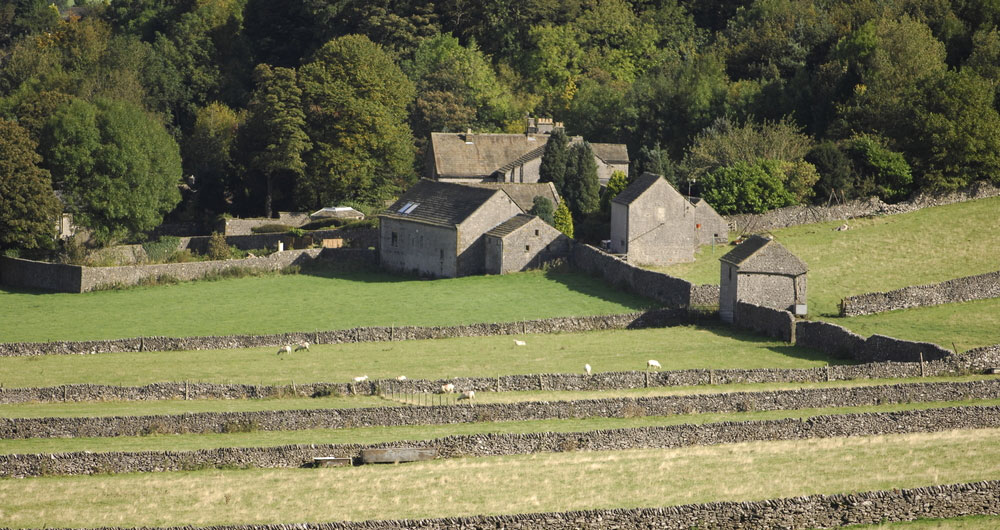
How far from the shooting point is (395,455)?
36.9 meters

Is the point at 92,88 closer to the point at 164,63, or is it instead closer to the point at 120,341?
the point at 164,63

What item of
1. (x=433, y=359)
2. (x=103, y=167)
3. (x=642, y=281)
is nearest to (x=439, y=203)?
(x=642, y=281)

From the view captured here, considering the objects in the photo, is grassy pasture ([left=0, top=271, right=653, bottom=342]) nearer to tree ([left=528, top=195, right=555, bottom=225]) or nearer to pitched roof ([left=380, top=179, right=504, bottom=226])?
pitched roof ([left=380, top=179, right=504, bottom=226])

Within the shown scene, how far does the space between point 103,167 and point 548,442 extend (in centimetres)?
4509

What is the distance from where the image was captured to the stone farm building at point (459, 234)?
225 ft

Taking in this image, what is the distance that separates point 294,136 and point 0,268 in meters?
20.5

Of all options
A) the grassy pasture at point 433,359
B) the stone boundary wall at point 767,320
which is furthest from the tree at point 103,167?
the stone boundary wall at point 767,320

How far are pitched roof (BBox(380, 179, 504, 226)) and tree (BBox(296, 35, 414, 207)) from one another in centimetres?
1029

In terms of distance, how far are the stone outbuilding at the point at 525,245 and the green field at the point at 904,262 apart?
19.6 feet

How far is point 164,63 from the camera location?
379 ft

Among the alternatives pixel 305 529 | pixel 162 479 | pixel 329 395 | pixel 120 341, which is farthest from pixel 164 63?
pixel 305 529

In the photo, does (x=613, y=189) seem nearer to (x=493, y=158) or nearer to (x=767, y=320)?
(x=493, y=158)

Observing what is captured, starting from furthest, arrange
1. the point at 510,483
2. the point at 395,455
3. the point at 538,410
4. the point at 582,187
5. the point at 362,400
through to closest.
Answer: the point at 582,187
the point at 362,400
the point at 538,410
the point at 395,455
the point at 510,483

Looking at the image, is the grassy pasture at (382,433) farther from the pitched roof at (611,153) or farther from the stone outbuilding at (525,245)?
the pitched roof at (611,153)
